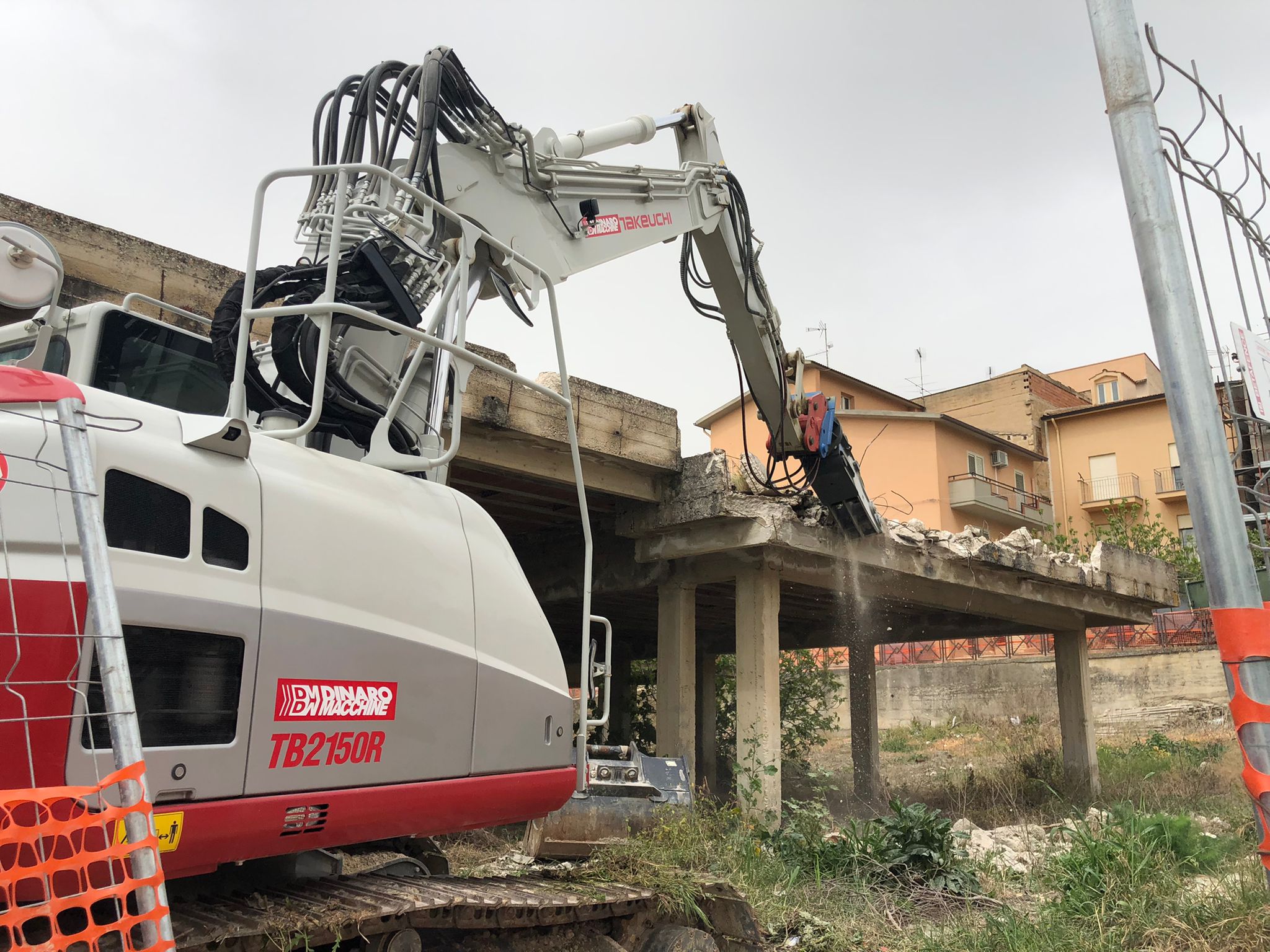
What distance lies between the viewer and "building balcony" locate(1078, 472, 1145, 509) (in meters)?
39.1

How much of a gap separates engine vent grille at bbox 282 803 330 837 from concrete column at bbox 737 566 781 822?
324 inches

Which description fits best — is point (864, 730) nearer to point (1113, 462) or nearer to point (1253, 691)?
point (1253, 691)

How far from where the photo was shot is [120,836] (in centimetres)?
A: 282

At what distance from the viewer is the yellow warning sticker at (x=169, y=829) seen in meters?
3.02

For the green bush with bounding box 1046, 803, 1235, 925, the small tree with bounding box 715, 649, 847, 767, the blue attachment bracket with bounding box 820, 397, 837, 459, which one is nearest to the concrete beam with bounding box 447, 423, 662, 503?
the blue attachment bracket with bounding box 820, 397, 837, 459

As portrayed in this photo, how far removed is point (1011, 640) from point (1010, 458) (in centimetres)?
1249

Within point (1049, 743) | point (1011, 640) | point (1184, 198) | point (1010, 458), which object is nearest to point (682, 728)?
point (1184, 198)

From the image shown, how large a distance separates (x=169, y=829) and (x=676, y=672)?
9.84m

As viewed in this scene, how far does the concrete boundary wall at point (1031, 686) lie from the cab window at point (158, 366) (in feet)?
77.6

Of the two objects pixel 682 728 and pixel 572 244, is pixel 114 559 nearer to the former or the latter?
pixel 572 244

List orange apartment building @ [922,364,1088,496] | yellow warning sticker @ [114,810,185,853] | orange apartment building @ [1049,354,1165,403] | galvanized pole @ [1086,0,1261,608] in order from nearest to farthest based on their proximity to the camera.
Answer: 1. yellow warning sticker @ [114,810,185,853]
2. galvanized pole @ [1086,0,1261,608]
3. orange apartment building @ [922,364,1088,496]
4. orange apartment building @ [1049,354,1165,403]

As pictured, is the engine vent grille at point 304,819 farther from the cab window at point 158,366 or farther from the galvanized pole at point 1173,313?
the galvanized pole at point 1173,313

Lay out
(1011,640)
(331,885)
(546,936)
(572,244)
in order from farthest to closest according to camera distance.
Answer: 1. (1011,640)
2. (572,244)
3. (546,936)
4. (331,885)

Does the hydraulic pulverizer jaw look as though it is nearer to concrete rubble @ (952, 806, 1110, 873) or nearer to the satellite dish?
concrete rubble @ (952, 806, 1110, 873)
